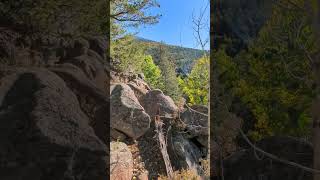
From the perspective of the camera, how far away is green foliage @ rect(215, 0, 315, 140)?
10.2 feet

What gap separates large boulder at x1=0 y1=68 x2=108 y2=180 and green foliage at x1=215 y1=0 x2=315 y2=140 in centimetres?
111

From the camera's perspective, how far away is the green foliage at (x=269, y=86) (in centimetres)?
310

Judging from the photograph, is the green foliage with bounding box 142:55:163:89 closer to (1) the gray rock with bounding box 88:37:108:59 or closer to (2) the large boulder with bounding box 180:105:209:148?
(2) the large boulder with bounding box 180:105:209:148

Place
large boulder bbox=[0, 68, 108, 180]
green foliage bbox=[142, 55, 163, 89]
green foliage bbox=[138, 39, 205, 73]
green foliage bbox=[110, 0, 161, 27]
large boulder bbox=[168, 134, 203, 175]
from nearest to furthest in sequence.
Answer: large boulder bbox=[0, 68, 108, 180], green foliage bbox=[110, 0, 161, 27], large boulder bbox=[168, 134, 203, 175], green foliage bbox=[138, 39, 205, 73], green foliage bbox=[142, 55, 163, 89]

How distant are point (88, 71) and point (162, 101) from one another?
16.6ft

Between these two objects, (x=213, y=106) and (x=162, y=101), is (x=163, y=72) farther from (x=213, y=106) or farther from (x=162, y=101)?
(x=213, y=106)

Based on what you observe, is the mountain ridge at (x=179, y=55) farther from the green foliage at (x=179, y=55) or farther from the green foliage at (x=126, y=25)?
the green foliage at (x=126, y=25)

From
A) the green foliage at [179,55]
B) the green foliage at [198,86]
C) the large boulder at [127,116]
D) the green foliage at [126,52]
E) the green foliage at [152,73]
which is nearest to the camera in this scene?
the green foliage at [126,52]

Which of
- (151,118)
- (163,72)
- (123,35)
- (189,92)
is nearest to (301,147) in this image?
(123,35)

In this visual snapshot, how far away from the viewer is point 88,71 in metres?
3.11

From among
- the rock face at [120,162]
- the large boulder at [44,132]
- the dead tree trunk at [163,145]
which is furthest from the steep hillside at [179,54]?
the large boulder at [44,132]

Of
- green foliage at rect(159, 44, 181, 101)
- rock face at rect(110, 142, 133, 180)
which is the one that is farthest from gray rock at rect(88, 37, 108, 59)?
green foliage at rect(159, 44, 181, 101)

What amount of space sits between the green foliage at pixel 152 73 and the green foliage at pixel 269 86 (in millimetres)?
7364

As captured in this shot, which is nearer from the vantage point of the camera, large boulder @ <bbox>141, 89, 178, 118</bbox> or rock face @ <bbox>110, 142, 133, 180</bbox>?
rock face @ <bbox>110, 142, 133, 180</bbox>
